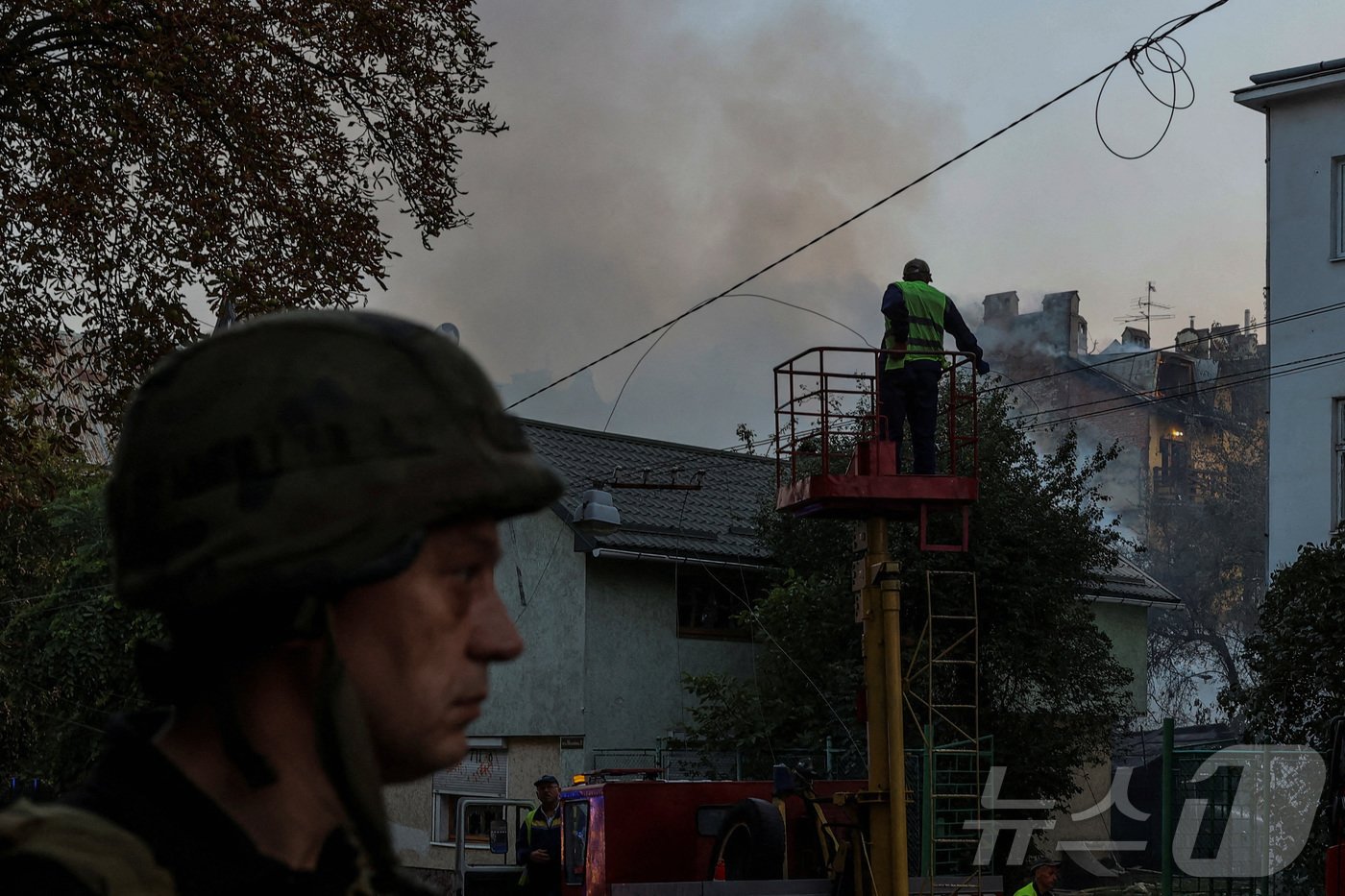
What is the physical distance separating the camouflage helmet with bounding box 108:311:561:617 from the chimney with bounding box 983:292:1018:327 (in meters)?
64.4

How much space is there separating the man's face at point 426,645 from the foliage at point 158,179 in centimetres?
1098

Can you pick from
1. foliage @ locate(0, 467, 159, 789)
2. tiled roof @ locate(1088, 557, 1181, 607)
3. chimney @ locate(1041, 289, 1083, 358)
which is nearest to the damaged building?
chimney @ locate(1041, 289, 1083, 358)

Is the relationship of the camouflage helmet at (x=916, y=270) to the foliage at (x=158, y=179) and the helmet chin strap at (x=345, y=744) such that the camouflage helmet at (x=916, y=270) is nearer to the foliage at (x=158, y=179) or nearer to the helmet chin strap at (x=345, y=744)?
the foliage at (x=158, y=179)

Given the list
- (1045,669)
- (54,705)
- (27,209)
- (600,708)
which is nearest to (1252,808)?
(1045,669)

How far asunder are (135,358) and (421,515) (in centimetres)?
1199

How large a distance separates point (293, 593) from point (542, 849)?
15.0 m

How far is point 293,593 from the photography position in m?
1.10

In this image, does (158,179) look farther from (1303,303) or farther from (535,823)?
(1303,303)

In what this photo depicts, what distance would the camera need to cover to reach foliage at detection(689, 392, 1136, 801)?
24.0 metres

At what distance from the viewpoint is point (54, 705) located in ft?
87.1

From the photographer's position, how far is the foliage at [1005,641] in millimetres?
24047

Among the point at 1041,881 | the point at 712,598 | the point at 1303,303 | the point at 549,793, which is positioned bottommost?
the point at 1041,881

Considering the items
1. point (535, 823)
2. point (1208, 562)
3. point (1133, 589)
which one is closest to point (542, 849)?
point (535, 823)

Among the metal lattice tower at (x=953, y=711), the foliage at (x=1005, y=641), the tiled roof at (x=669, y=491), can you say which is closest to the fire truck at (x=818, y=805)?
the metal lattice tower at (x=953, y=711)
